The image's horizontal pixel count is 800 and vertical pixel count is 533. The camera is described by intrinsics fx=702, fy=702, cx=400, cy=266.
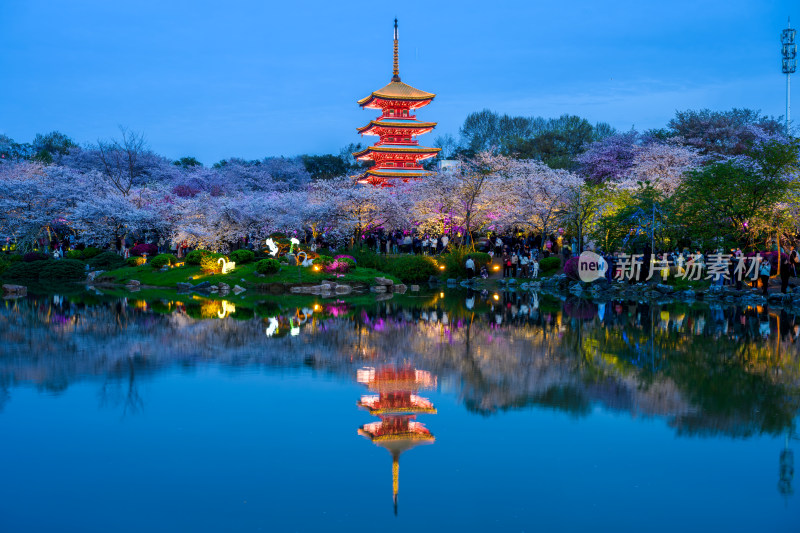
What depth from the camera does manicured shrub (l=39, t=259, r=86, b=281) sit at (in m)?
39.6

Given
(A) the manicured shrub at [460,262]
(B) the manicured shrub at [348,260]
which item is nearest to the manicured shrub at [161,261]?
(B) the manicured shrub at [348,260]

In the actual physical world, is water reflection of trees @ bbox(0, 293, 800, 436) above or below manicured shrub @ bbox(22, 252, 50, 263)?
below

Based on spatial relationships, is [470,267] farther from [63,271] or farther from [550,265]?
[63,271]

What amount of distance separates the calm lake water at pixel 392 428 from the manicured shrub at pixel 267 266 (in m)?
15.9

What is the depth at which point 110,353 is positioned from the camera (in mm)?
14406

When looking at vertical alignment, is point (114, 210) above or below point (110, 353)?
above

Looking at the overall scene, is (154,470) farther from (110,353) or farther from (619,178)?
(619,178)

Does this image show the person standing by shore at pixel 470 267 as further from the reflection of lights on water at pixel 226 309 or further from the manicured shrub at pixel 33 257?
the manicured shrub at pixel 33 257

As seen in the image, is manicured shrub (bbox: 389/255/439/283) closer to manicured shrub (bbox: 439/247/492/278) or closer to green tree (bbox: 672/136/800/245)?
manicured shrub (bbox: 439/247/492/278)

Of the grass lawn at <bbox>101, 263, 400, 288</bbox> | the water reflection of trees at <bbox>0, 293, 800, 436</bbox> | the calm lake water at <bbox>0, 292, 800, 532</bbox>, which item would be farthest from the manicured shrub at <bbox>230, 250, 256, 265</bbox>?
the calm lake water at <bbox>0, 292, 800, 532</bbox>

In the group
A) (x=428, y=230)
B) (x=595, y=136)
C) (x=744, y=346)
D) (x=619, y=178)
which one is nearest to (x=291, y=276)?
(x=428, y=230)

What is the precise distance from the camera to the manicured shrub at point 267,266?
33656 millimetres

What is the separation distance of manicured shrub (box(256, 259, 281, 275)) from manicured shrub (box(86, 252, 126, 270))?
422 inches

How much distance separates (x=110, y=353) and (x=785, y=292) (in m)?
22.6
